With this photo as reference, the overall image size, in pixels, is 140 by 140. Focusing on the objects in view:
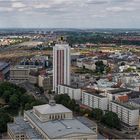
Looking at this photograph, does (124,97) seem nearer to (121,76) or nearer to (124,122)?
(124,122)

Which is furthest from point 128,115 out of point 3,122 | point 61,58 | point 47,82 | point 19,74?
point 19,74

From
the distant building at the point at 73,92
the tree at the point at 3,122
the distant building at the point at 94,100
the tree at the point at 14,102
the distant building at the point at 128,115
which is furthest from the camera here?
the distant building at the point at 73,92

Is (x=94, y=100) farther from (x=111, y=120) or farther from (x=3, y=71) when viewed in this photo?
(x=3, y=71)

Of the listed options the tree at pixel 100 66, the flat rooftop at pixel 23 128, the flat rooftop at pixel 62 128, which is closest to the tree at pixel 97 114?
the flat rooftop at pixel 62 128

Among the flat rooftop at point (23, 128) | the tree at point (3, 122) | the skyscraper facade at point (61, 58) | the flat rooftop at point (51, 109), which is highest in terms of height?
the skyscraper facade at point (61, 58)

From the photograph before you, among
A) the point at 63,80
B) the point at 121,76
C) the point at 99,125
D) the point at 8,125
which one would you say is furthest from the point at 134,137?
the point at 121,76

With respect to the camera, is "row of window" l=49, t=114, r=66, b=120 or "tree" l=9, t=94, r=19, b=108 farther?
"tree" l=9, t=94, r=19, b=108

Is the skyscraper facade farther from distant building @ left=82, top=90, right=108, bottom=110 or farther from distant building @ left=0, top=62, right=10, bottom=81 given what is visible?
distant building @ left=0, top=62, right=10, bottom=81

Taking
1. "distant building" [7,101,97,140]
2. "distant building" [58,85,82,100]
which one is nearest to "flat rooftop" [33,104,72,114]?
"distant building" [7,101,97,140]

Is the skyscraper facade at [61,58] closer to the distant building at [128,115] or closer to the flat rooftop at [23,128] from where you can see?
the distant building at [128,115]
